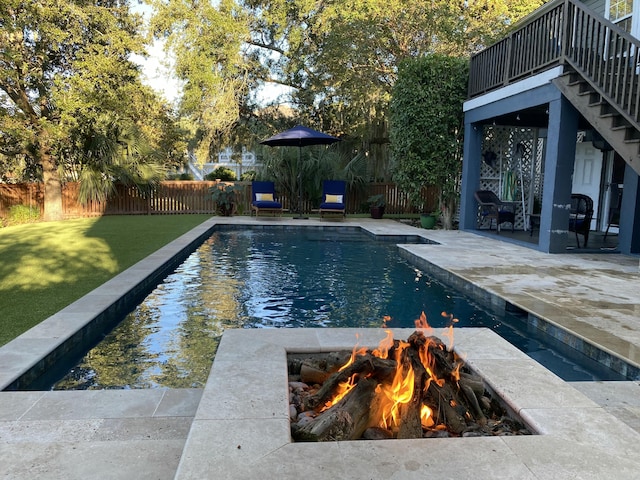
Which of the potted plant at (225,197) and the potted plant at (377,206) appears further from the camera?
the potted plant at (377,206)

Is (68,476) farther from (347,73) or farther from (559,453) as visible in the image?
(347,73)

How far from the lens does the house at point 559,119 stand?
656 centimetres

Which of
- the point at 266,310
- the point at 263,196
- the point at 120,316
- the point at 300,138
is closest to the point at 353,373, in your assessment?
the point at 266,310

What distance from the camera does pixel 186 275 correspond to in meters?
6.53

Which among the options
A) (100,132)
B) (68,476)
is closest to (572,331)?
(68,476)

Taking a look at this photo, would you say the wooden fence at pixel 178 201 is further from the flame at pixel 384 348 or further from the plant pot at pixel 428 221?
the flame at pixel 384 348

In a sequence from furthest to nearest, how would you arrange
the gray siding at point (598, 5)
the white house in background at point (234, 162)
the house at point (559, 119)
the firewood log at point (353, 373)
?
1. the white house in background at point (234, 162)
2. the gray siding at point (598, 5)
3. the house at point (559, 119)
4. the firewood log at point (353, 373)

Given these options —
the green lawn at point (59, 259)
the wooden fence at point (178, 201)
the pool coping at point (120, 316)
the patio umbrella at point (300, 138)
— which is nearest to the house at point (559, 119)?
the pool coping at point (120, 316)

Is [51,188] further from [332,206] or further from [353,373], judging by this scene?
[353,373]

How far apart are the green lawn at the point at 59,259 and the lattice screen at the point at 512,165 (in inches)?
292

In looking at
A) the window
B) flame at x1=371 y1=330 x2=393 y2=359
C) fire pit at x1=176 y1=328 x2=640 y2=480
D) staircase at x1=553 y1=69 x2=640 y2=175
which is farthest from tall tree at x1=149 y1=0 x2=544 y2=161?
fire pit at x1=176 y1=328 x2=640 y2=480

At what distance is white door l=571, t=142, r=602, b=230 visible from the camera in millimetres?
10930

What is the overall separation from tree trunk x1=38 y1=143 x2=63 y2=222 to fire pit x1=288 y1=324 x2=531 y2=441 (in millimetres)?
13599

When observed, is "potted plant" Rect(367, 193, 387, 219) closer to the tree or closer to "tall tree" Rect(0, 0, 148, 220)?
the tree
